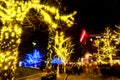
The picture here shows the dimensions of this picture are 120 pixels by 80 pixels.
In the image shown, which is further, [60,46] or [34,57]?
[34,57]

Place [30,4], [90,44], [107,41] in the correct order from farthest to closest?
1. [90,44]
2. [107,41]
3. [30,4]

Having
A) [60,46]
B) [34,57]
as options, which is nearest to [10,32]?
[60,46]

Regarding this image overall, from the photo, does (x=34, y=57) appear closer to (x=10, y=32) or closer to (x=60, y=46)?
(x=60, y=46)

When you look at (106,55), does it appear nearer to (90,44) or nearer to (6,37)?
(90,44)

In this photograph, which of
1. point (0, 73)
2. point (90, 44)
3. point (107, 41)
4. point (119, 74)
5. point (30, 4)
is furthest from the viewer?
point (90, 44)

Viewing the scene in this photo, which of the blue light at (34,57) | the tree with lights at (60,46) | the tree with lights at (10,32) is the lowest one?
the tree with lights at (10,32)

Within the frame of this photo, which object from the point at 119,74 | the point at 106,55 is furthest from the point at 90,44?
the point at 119,74

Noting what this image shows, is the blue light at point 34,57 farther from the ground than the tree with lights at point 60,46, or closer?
farther from the ground

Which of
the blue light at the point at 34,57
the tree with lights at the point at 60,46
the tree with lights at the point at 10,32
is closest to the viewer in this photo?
the tree with lights at the point at 10,32

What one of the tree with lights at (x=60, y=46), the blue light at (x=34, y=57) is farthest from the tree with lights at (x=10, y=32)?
the blue light at (x=34, y=57)

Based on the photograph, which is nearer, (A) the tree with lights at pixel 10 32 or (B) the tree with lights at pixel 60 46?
(A) the tree with lights at pixel 10 32

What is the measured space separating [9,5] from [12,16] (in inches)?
16.0

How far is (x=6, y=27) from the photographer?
29.6ft

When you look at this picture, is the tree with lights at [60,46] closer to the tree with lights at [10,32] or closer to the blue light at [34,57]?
the tree with lights at [10,32]
